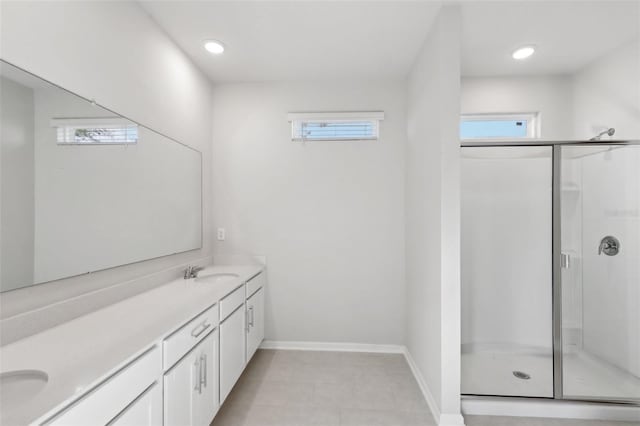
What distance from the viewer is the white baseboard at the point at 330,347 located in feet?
9.68

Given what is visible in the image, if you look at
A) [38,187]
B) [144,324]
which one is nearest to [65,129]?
[38,187]

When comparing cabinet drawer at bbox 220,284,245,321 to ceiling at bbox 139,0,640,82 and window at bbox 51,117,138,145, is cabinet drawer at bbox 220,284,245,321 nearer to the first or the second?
window at bbox 51,117,138,145

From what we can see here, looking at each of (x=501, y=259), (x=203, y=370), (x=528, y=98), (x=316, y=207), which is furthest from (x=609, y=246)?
(x=203, y=370)

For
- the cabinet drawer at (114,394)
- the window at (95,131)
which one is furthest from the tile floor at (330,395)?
the window at (95,131)

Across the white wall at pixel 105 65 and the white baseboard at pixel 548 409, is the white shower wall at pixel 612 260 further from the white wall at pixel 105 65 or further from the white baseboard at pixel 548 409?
the white wall at pixel 105 65

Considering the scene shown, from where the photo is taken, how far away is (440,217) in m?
1.93

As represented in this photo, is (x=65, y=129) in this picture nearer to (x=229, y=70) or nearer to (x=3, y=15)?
(x=3, y=15)

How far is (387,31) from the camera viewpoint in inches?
87.2

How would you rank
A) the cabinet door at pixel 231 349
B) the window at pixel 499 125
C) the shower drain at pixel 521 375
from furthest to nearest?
1. the window at pixel 499 125
2. the shower drain at pixel 521 375
3. the cabinet door at pixel 231 349

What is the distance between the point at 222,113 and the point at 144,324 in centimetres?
236

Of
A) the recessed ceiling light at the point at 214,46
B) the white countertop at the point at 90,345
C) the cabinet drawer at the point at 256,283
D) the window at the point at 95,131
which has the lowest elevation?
the cabinet drawer at the point at 256,283

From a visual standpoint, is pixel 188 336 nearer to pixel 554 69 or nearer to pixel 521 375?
pixel 521 375

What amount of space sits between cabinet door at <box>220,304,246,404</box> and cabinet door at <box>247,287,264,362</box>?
15 cm

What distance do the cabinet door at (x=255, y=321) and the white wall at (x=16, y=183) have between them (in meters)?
1.49
